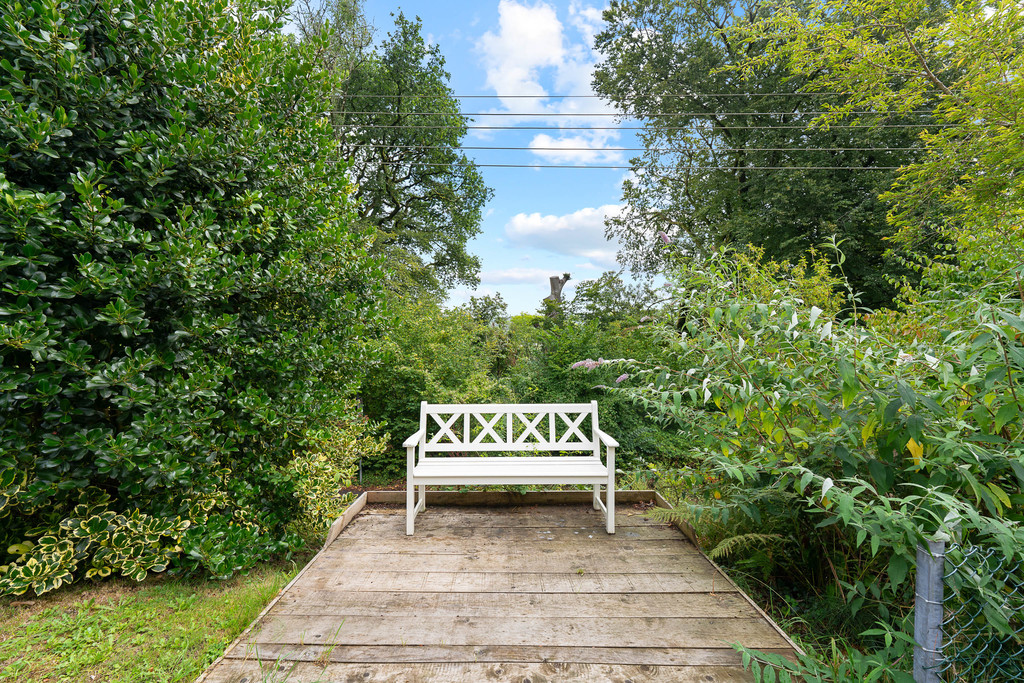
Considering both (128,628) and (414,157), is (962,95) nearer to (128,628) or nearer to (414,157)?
(128,628)

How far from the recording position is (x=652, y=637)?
2393mm

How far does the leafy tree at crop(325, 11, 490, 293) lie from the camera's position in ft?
47.6

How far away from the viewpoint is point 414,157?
15602mm

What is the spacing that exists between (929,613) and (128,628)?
3777mm

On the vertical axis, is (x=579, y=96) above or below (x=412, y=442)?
above

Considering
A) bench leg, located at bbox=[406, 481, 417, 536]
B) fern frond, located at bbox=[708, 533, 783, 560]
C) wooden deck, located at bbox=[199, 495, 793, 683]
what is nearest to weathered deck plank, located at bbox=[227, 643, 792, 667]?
wooden deck, located at bbox=[199, 495, 793, 683]

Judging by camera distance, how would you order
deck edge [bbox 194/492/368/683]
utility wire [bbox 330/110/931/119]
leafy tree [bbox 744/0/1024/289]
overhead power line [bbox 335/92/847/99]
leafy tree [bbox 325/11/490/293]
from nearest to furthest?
deck edge [bbox 194/492/368/683], leafy tree [bbox 744/0/1024/289], overhead power line [bbox 335/92/847/99], utility wire [bbox 330/110/931/119], leafy tree [bbox 325/11/490/293]

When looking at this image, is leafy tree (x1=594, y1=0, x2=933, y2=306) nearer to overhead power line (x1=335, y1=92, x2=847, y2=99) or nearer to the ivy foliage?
overhead power line (x1=335, y1=92, x2=847, y2=99)

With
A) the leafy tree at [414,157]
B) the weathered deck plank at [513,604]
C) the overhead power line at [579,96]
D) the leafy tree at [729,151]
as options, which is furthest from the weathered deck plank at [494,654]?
the leafy tree at [414,157]

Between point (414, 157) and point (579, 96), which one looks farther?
point (414, 157)

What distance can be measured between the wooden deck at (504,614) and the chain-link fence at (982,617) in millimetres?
678

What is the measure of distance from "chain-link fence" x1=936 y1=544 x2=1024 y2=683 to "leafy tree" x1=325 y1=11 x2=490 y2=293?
1275 cm

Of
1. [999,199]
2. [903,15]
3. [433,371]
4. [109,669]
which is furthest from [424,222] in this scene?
[109,669]

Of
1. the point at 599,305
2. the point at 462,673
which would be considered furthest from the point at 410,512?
the point at 599,305
